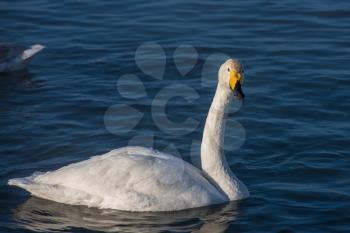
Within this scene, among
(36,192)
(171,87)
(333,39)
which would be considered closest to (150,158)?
(36,192)

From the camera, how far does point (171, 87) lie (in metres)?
16.8

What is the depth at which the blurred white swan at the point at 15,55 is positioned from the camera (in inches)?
711

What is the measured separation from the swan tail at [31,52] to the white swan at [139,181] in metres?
5.98

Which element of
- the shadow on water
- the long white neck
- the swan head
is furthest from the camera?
the shadow on water

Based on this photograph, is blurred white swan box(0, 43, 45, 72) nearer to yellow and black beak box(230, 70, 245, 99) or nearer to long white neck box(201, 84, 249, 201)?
long white neck box(201, 84, 249, 201)

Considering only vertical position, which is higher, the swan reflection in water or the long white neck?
the long white neck

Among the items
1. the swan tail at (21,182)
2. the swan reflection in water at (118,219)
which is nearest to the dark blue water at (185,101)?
the swan reflection in water at (118,219)

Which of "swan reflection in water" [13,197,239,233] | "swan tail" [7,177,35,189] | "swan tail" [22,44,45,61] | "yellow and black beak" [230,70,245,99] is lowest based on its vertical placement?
"swan reflection in water" [13,197,239,233]

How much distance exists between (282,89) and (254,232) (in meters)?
5.41

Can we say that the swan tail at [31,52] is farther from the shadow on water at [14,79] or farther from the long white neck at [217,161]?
the long white neck at [217,161]

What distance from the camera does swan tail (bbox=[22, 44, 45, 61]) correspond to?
59.1 feet

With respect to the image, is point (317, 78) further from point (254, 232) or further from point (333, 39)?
point (254, 232)

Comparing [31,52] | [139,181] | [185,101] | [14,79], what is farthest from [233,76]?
[14,79]

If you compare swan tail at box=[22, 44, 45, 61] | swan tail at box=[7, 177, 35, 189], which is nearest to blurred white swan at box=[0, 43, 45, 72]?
swan tail at box=[22, 44, 45, 61]
